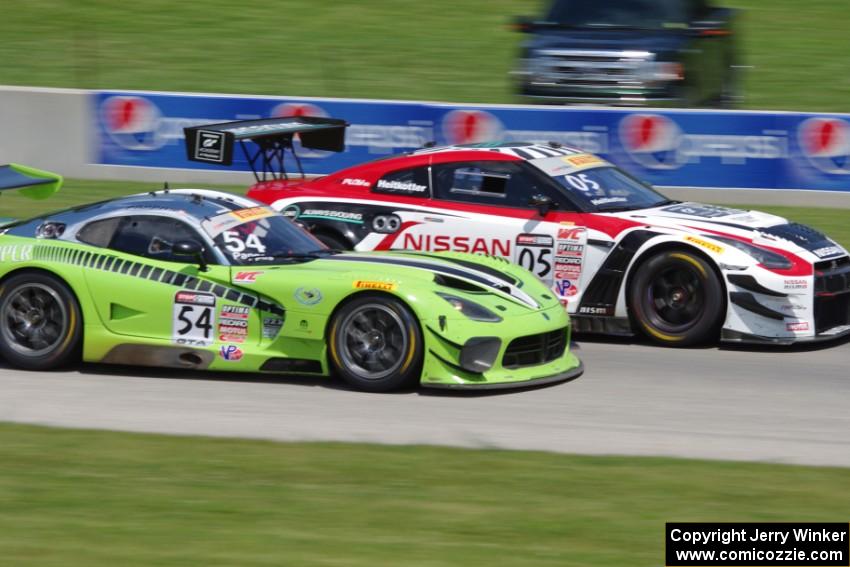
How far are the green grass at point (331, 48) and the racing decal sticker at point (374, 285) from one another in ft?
43.6

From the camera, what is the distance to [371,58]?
79.9ft

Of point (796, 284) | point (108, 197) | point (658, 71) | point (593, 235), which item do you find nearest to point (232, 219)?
point (593, 235)

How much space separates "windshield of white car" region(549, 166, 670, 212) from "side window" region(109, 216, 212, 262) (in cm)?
312

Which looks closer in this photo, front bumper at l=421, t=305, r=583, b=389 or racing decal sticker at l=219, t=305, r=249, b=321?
front bumper at l=421, t=305, r=583, b=389

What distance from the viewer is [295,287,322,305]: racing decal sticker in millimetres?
8797

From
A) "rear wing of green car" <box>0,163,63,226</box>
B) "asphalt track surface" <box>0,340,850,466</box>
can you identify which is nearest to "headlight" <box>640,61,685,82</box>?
"asphalt track surface" <box>0,340,850,466</box>

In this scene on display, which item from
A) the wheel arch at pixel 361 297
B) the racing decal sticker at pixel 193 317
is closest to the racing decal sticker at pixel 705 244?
the wheel arch at pixel 361 297

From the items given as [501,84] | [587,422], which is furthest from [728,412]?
[501,84]

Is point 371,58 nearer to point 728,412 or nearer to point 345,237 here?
point 345,237

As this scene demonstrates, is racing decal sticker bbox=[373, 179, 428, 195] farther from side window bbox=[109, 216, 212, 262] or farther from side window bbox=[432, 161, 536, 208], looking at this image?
side window bbox=[109, 216, 212, 262]

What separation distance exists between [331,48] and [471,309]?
17199 millimetres

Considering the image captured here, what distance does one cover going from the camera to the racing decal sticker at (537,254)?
1059 centimetres

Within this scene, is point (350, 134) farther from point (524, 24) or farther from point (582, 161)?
point (582, 161)

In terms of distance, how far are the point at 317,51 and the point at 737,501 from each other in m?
19.9
